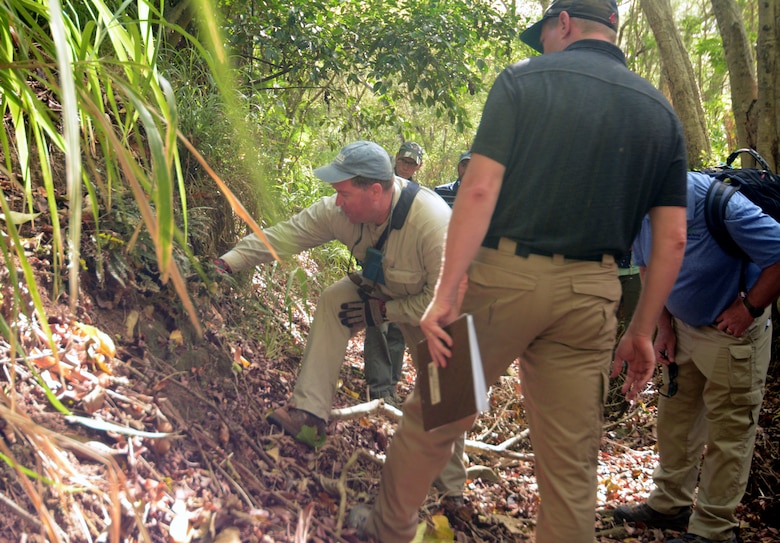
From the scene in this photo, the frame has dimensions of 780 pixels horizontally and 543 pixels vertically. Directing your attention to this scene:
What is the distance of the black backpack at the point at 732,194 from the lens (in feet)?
10.7

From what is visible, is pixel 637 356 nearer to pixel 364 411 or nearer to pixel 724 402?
pixel 724 402

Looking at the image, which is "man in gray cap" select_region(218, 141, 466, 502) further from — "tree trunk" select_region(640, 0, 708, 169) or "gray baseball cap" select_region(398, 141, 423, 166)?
"tree trunk" select_region(640, 0, 708, 169)

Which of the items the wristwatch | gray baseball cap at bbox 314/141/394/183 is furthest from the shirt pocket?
the wristwatch

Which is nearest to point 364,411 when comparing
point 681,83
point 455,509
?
point 455,509

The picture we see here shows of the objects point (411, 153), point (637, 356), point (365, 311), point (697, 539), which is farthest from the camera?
point (411, 153)

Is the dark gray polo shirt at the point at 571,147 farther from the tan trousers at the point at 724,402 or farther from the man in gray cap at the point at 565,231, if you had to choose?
the tan trousers at the point at 724,402

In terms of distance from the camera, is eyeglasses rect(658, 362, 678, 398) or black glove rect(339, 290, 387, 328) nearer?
eyeglasses rect(658, 362, 678, 398)

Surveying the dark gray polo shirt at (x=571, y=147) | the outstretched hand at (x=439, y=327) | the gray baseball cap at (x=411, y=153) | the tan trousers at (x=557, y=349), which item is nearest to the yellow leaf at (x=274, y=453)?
the tan trousers at (x=557, y=349)

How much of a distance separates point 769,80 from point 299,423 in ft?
15.7

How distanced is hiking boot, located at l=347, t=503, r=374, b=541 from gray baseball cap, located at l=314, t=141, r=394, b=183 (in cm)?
157

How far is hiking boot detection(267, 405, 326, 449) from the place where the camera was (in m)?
3.49

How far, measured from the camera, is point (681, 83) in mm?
8008

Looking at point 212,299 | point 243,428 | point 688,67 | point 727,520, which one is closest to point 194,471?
point 243,428

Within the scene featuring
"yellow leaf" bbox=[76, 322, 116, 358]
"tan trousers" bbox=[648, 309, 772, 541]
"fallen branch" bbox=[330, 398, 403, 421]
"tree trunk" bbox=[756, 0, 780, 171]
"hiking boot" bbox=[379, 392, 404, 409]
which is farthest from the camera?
"tree trunk" bbox=[756, 0, 780, 171]
